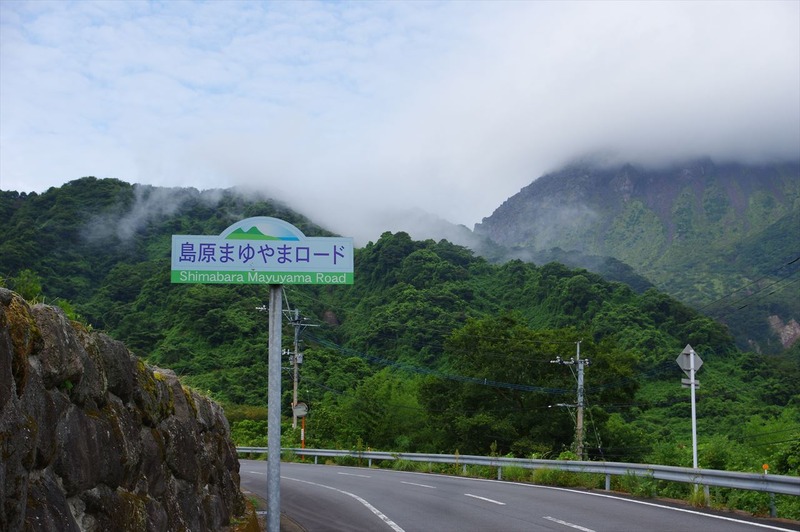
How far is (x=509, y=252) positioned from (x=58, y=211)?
263ft

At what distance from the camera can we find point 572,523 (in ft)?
37.6

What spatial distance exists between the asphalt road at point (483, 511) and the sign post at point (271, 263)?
5689 millimetres

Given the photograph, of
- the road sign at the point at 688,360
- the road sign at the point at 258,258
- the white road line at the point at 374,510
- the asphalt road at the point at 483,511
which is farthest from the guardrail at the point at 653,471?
the road sign at the point at 258,258

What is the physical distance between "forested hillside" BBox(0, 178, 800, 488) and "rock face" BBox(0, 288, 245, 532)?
2107 cm

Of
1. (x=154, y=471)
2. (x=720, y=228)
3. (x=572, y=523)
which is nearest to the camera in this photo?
(x=154, y=471)

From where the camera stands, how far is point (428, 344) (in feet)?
216

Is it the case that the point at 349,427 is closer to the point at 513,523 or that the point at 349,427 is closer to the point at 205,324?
the point at 205,324

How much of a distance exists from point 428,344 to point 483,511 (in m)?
52.6

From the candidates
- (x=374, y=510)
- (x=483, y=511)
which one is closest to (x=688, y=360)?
(x=483, y=511)

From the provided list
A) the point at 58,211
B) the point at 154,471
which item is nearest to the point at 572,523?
the point at 154,471

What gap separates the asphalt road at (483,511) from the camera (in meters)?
Answer: 11.1

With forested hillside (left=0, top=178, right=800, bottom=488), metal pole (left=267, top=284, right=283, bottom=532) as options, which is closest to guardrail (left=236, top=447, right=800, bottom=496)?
forested hillside (left=0, top=178, right=800, bottom=488)

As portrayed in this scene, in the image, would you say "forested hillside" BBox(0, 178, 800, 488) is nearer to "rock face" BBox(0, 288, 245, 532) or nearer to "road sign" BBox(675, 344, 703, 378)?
"road sign" BBox(675, 344, 703, 378)

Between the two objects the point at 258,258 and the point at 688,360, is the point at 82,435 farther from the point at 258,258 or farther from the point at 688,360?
the point at 688,360
